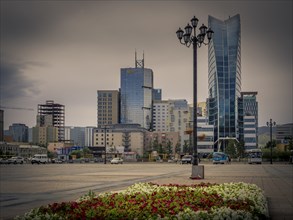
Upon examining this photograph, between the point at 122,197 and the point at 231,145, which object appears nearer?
the point at 122,197

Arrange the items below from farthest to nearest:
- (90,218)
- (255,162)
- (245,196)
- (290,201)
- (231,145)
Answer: (231,145)
(255,162)
(290,201)
(245,196)
(90,218)

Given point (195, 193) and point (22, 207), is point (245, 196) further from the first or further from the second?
point (22, 207)

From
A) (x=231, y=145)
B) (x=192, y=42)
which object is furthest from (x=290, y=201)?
(x=231, y=145)

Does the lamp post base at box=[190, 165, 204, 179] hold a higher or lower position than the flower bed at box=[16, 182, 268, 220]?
lower

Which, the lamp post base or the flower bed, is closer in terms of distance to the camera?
the flower bed

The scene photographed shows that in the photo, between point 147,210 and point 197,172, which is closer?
point 147,210

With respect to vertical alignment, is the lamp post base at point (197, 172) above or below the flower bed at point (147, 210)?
below

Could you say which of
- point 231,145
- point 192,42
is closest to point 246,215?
point 192,42

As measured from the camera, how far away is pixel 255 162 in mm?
85375

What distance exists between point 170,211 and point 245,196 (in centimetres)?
397

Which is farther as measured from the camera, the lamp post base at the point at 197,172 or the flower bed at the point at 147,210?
the lamp post base at the point at 197,172

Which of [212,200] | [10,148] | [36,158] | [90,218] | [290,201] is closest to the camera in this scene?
[90,218]

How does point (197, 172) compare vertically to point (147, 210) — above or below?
below

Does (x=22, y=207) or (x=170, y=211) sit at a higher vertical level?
(x=170, y=211)
